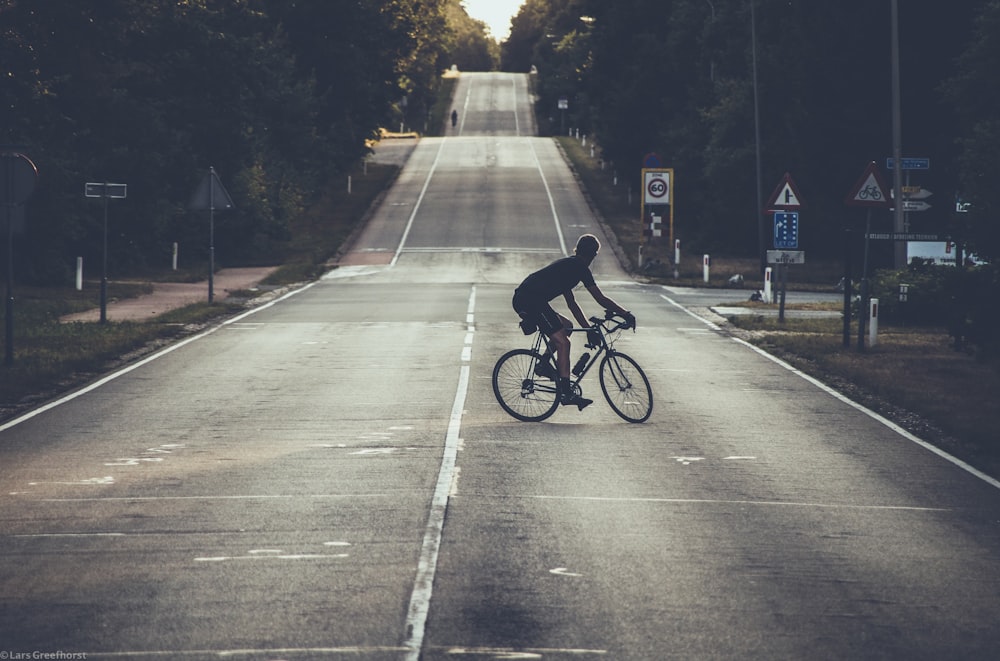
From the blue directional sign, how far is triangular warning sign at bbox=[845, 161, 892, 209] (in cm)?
664

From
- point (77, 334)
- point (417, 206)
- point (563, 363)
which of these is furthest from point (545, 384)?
point (417, 206)

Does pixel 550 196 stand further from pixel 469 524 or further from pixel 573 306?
pixel 469 524

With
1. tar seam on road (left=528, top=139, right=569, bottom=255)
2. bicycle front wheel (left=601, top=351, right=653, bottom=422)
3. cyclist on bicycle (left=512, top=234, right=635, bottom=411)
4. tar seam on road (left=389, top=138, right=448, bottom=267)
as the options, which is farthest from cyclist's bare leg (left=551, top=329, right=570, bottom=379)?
tar seam on road (left=528, top=139, right=569, bottom=255)

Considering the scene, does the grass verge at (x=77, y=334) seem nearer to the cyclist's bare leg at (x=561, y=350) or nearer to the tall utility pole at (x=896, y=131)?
the cyclist's bare leg at (x=561, y=350)

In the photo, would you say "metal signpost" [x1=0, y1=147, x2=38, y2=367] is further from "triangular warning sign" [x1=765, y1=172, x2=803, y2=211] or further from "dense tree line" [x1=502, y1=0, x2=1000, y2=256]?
"dense tree line" [x1=502, y1=0, x2=1000, y2=256]

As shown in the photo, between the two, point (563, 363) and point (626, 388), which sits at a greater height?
point (563, 363)

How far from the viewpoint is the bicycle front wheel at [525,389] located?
1422cm

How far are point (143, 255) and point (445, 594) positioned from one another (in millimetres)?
37937

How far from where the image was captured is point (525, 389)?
14219 mm

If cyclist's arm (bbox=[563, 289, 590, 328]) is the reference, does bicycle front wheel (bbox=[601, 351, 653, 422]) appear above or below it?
below

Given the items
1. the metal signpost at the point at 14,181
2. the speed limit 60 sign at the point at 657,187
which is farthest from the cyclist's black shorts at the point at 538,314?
the speed limit 60 sign at the point at 657,187

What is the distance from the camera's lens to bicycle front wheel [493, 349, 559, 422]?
1422 centimetres

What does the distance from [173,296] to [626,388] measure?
2110 cm

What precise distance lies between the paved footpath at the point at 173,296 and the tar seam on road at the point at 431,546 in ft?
48.3
